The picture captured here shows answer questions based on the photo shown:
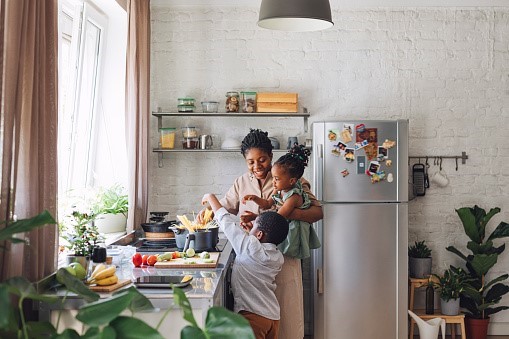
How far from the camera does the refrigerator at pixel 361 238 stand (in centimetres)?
527

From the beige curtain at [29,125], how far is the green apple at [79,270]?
9cm

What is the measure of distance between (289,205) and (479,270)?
232cm

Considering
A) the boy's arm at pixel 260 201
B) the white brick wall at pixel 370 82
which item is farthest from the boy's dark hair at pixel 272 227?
the white brick wall at pixel 370 82

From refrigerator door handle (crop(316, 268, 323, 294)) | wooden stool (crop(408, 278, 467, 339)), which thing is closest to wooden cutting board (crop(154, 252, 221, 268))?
refrigerator door handle (crop(316, 268, 323, 294))

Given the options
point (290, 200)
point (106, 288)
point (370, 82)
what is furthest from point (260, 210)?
point (370, 82)

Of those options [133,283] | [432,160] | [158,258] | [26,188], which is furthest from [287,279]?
[432,160]

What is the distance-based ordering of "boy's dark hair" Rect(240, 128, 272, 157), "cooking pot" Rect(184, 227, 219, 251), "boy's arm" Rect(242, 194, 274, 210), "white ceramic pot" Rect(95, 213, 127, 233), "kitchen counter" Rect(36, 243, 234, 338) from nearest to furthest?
"kitchen counter" Rect(36, 243, 234, 338)
"cooking pot" Rect(184, 227, 219, 251)
"boy's arm" Rect(242, 194, 274, 210)
"boy's dark hair" Rect(240, 128, 272, 157)
"white ceramic pot" Rect(95, 213, 127, 233)

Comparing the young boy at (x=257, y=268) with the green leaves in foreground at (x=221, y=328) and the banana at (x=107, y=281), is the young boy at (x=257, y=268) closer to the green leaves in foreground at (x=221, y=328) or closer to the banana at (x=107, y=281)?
the banana at (x=107, y=281)

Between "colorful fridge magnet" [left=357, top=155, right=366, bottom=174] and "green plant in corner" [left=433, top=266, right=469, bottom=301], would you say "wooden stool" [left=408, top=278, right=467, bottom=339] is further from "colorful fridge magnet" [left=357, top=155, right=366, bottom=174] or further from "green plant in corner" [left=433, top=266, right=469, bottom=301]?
"colorful fridge magnet" [left=357, top=155, right=366, bottom=174]

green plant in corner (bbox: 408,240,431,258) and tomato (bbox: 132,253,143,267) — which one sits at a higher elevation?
tomato (bbox: 132,253,143,267)

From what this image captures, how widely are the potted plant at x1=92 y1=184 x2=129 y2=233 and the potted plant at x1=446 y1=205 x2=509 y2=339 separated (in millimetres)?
2680

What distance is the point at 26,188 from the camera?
2.63 meters

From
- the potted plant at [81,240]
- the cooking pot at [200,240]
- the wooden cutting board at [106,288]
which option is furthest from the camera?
the cooking pot at [200,240]

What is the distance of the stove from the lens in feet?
13.2
